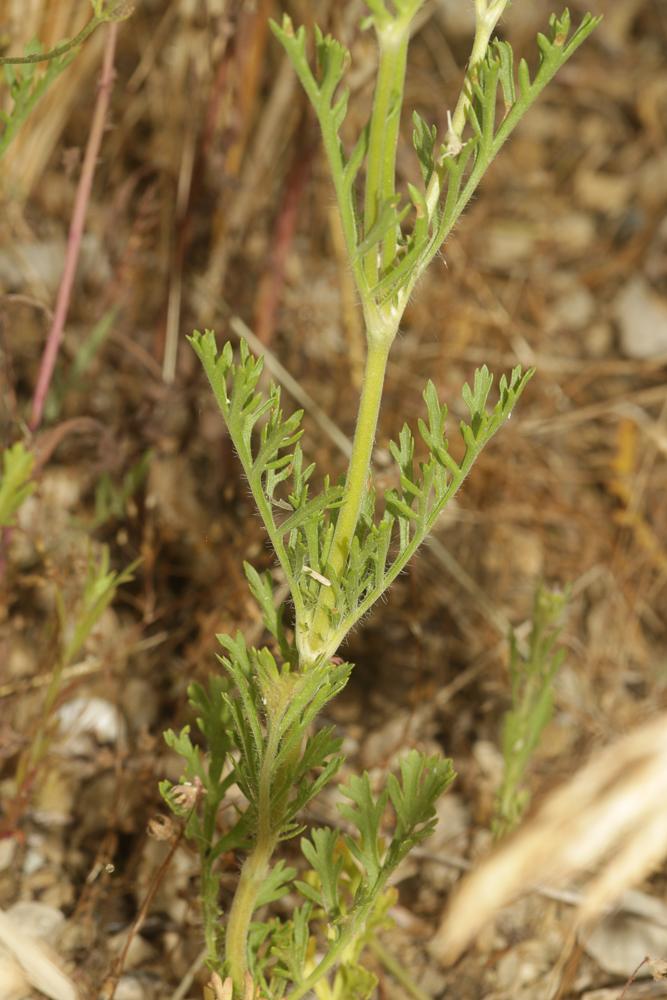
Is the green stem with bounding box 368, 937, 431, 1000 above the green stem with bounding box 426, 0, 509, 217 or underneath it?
underneath

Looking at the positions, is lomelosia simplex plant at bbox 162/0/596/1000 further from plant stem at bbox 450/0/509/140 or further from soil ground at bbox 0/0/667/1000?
soil ground at bbox 0/0/667/1000

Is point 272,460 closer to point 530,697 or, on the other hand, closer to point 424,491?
point 424,491

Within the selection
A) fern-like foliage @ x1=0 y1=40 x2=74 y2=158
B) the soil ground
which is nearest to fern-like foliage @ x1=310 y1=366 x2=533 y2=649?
the soil ground

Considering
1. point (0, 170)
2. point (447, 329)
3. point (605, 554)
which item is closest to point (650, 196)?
point (447, 329)

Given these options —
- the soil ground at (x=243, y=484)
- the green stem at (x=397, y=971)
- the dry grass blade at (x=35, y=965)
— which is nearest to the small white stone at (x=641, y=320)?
the soil ground at (x=243, y=484)

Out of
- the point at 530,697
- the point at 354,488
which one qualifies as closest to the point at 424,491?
the point at 354,488

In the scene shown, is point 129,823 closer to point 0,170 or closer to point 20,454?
point 20,454
